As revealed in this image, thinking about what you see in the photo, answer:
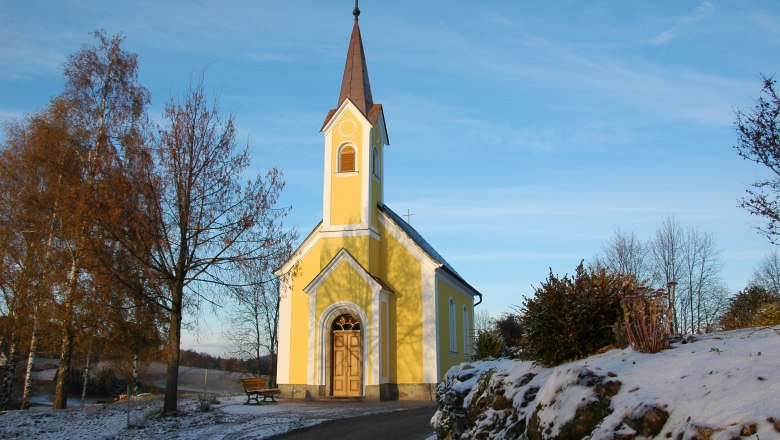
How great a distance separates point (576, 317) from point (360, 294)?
1513 cm

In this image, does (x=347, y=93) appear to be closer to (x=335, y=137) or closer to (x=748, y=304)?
(x=335, y=137)

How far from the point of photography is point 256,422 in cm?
1386

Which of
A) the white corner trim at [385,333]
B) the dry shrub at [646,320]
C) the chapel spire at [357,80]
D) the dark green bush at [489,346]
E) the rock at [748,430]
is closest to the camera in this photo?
the rock at [748,430]

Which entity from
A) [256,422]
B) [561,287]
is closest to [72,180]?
[256,422]

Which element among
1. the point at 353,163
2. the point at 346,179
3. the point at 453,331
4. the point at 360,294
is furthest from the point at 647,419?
the point at 453,331

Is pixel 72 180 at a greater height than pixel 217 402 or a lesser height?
greater

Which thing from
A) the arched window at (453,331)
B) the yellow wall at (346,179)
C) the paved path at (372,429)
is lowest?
the paved path at (372,429)

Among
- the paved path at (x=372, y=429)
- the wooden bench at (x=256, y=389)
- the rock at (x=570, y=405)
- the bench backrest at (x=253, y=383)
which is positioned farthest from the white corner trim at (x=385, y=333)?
the rock at (x=570, y=405)

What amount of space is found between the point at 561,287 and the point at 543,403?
7.88ft

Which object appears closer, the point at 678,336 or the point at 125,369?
the point at 678,336

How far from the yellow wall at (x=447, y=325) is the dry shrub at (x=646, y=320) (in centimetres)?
1658

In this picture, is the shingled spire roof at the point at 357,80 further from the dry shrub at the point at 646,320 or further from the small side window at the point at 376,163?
the dry shrub at the point at 646,320

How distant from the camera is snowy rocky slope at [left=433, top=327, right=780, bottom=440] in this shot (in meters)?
4.03

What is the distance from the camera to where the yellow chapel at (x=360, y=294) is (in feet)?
72.1
